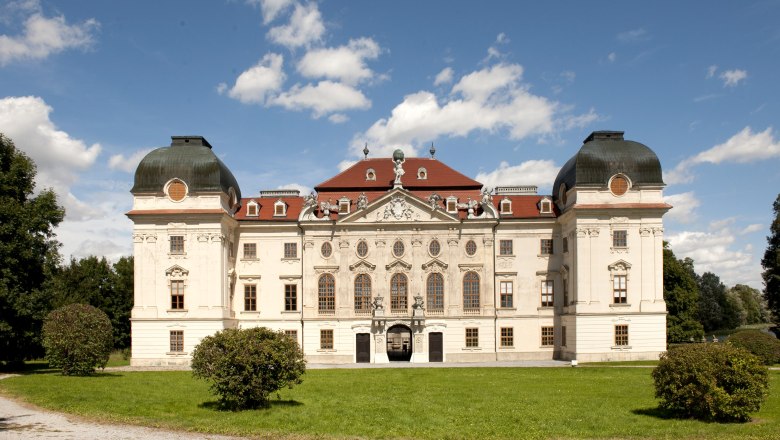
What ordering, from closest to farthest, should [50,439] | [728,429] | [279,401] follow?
[50,439], [728,429], [279,401]

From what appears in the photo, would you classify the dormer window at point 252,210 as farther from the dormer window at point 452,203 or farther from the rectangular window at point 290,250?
the dormer window at point 452,203

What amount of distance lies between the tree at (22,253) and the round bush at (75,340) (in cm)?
440

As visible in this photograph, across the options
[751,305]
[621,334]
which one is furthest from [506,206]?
[751,305]

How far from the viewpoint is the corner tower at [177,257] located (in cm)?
5097

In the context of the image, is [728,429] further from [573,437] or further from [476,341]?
[476,341]

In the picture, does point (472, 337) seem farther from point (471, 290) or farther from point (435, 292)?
point (435, 292)

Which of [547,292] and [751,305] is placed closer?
[547,292]

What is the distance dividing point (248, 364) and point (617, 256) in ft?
114

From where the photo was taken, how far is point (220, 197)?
51781 mm

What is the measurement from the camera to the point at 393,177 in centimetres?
5753

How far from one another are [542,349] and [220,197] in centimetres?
2643

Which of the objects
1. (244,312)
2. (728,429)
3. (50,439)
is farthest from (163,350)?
(728,429)

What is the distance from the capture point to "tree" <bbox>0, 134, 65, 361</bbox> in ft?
135

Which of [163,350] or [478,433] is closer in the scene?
[478,433]
